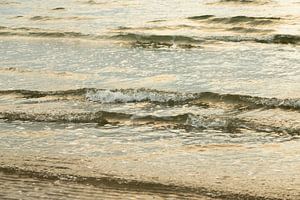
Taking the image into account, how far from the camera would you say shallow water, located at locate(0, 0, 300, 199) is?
7.21 m

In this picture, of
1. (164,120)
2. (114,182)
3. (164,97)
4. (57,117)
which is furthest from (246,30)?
(114,182)

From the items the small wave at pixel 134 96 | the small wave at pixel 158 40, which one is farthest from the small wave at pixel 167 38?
the small wave at pixel 134 96

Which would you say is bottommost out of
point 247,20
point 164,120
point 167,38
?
point 164,120

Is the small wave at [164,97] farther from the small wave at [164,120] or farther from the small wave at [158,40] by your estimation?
the small wave at [158,40]

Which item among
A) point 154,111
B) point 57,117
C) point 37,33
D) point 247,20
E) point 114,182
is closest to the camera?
point 114,182

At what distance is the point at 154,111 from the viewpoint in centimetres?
1056

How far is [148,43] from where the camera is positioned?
61.6ft

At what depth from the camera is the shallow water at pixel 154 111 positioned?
284 inches

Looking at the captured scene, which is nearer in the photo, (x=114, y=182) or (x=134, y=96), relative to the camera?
(x=114, y=182)

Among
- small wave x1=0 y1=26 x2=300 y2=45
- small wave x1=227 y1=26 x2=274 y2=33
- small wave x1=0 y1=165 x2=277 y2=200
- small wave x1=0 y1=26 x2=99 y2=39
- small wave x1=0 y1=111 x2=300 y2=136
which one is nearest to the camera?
small wave x1=0 y1=165 x2=277 y2=200

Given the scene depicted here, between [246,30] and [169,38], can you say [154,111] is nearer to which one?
[169,38]

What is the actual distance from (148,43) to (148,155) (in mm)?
10799

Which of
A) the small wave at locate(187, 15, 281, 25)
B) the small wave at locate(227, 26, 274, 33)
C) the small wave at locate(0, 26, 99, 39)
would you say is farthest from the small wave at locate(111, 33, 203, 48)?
the small wave at locate(187, 15, 281, 25)

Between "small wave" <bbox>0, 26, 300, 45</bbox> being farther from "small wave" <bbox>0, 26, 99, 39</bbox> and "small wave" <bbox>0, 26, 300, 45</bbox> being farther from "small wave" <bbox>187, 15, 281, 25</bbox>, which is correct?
"small wave" <bbox>187, 15, 281, 25</bbox>
